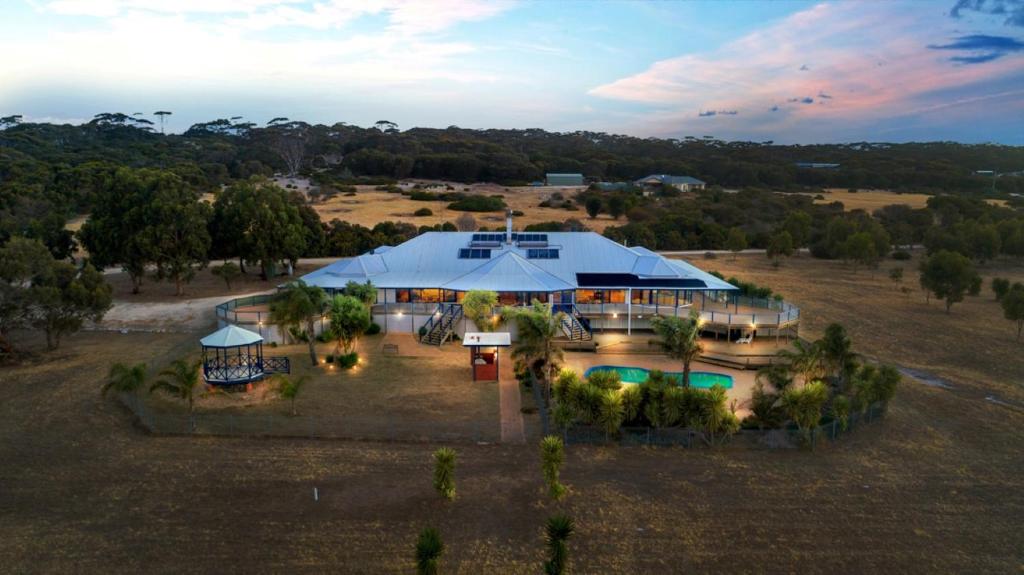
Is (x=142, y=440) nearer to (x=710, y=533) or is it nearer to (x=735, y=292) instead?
(x=710, y=533)

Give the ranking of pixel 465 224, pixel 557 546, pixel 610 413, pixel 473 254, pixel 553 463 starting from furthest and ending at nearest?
pixel 465 224 → pixel 473 254 → pixel 610 413 → pixel 553 463 → pixel 557 546

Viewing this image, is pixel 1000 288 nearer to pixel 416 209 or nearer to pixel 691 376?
pixel 691 376

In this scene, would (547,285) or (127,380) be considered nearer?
(127,380)

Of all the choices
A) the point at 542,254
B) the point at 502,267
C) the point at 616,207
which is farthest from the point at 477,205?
the point at 502,267

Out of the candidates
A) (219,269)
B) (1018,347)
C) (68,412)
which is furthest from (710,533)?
(219,269)

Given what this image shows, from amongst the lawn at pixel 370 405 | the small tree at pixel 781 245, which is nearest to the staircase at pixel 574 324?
the lawn at pixel 370 405

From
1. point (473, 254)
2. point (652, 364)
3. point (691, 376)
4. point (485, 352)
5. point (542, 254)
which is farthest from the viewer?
point (473, 254)

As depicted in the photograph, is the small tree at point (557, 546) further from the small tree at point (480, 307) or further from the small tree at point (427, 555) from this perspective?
the small tree at point (480, 307)
